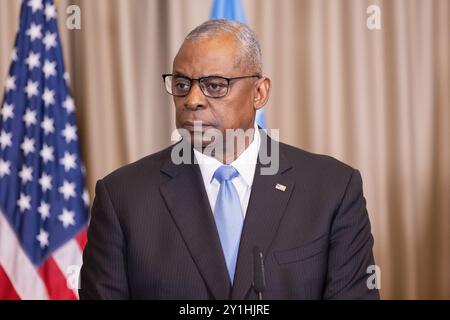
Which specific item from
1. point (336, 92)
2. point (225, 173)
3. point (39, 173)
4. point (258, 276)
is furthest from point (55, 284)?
point (258, 276)

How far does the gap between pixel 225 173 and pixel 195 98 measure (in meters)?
0.28

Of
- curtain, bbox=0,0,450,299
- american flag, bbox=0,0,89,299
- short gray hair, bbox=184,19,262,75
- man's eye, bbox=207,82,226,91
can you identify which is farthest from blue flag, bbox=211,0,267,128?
man's eye, bbox=207,82,226,91

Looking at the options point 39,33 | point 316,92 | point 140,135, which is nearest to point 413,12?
point 316,92

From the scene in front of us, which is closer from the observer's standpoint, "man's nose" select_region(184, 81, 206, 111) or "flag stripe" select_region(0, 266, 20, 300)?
"man's nose" select_region(184, 81, 206, 111)

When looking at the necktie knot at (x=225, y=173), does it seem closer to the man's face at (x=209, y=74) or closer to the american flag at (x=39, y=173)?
the man's face at (x=209, y=74)

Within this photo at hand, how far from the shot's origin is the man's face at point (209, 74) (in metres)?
2.08

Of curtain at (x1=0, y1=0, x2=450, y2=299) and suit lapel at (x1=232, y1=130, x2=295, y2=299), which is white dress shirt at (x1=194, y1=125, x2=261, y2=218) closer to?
suit lapel at (x1=232, y1=130, x2=295, y2=299)

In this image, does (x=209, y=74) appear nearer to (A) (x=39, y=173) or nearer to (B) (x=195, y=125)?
(B) (x=195, y=125)

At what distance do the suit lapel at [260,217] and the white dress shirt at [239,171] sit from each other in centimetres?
3

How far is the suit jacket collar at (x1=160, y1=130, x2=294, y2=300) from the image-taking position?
77.4 inches

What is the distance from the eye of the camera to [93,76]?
14.2 feet

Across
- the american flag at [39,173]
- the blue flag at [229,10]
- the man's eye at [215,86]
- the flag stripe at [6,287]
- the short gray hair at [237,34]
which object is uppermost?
the blue flag at [229,10]

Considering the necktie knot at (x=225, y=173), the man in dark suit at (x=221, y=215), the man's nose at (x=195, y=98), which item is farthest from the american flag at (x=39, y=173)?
the man's nose at (x=195, y=98)

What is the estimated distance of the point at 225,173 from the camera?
2.20 meters
